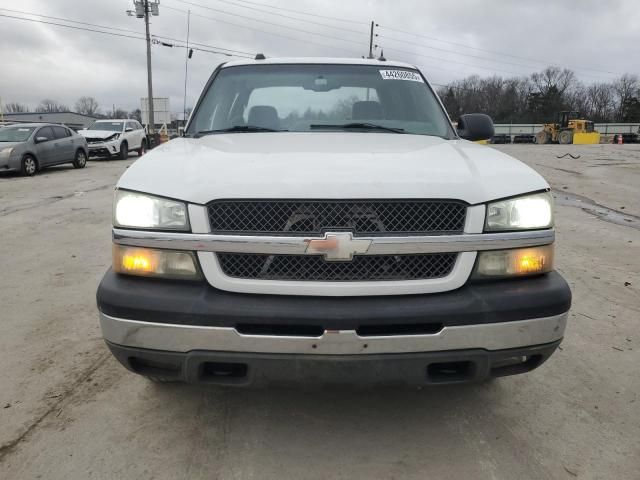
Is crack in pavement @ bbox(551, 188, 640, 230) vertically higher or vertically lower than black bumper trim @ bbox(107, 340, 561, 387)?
lower

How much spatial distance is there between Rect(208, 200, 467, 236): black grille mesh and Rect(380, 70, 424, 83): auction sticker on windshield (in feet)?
6.38

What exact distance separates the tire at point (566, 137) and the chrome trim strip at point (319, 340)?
1873 inches

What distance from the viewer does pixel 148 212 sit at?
2.17 metres

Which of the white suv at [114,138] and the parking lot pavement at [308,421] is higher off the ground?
the white suv at [114,138]

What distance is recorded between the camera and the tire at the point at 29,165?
1435 cm

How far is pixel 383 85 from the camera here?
3.76 metres

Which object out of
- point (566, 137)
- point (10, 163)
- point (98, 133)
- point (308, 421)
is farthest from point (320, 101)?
point (566, 137)

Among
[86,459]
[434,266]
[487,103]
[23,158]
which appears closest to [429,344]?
[434,266]

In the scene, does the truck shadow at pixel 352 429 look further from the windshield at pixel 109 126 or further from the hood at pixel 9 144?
the windshield at pixel 109 126

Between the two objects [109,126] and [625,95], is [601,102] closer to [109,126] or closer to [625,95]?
[625,95]

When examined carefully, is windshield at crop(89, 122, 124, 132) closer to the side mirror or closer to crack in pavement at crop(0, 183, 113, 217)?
crack in pavement at crop(0, 183, 113, 217)

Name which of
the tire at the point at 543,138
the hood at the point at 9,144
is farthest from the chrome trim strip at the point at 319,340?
the tire at the point at 543,138

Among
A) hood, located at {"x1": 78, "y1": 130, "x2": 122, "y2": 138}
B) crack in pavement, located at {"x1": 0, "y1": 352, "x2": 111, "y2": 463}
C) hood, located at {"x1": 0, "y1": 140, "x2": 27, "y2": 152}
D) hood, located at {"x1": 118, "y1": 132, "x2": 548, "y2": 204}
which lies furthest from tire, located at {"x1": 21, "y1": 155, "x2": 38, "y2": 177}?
hood, located at {"x1": 118, "y1": 132, "x2": 548, "y2": 204}

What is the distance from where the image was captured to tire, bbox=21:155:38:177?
47.1 feet
